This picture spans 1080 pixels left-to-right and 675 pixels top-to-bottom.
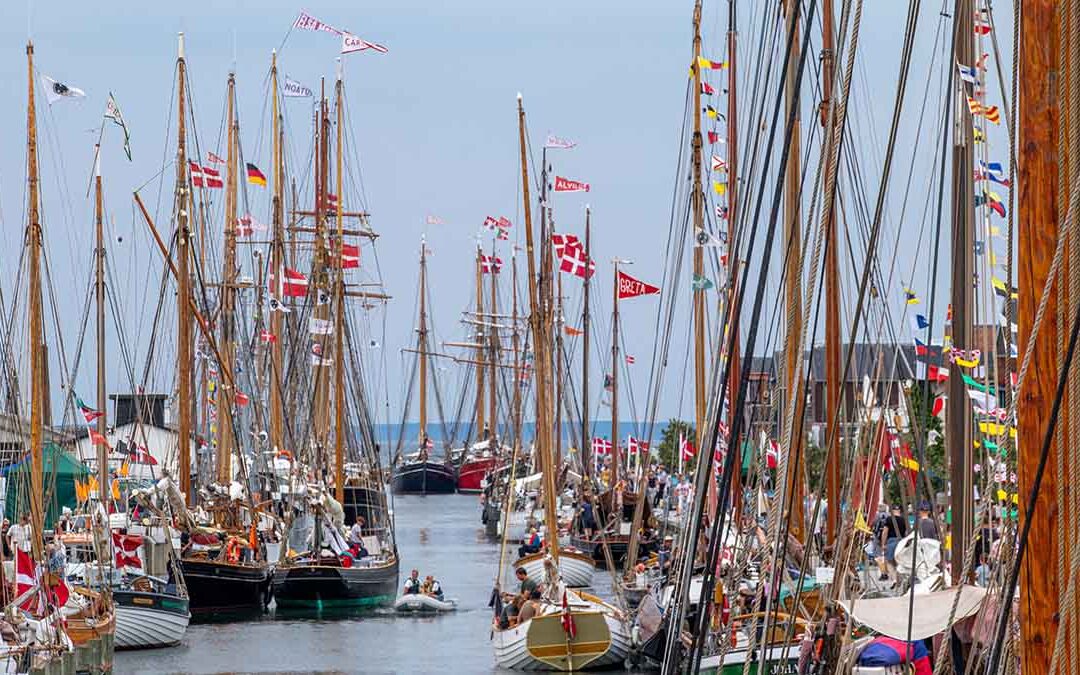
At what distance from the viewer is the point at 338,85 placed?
197 feet

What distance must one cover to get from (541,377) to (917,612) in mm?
23223

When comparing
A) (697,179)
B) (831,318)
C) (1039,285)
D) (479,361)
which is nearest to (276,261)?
(697,179)

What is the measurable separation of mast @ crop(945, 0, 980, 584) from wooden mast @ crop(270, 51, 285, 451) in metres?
40.3

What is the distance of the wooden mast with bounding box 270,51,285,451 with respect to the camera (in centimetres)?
6109

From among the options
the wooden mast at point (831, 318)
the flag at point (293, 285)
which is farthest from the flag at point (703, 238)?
the flag at point (293, 285)

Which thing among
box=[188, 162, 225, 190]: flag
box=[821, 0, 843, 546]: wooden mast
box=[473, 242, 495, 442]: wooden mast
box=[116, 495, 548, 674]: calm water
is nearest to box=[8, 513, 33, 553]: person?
box=[116, 495, 548, 674]: calm water

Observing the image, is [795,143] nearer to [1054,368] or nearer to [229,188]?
[1054,368]

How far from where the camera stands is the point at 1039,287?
885 centimetres

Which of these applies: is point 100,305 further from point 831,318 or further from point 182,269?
point 831,318

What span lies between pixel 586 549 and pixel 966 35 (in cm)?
4169

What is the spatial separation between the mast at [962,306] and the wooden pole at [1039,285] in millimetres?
7305

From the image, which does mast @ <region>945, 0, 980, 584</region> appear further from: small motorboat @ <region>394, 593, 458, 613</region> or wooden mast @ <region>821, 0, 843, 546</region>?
small motorboat @ <region>394, 593, 458, 613</region>

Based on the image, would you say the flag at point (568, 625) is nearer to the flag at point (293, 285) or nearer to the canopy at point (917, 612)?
the canopy at point (917, 612)

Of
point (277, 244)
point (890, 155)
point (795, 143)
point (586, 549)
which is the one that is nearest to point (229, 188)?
point (277, 244)
